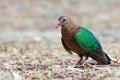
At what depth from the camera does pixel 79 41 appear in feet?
28.9

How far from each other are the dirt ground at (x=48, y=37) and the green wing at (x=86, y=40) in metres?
0.32

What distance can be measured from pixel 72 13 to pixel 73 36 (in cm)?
1565

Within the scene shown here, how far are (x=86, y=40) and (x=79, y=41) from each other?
182 millimetres

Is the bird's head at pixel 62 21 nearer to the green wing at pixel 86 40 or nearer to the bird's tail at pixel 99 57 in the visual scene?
the green wing at pixel 86 40

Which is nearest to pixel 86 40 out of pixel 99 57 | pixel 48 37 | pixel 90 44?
pixel 90 44

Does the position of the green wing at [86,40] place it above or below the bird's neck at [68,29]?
below

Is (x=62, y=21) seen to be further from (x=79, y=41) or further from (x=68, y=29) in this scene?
(x=79, y=41)

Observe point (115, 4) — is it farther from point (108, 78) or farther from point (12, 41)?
point (108, 78)

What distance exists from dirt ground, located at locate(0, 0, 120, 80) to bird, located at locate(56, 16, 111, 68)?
0.60ft

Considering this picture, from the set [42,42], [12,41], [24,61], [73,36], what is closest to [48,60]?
[24,61]

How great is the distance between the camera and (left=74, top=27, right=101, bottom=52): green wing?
347 inches

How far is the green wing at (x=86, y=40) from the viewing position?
28.9 feet

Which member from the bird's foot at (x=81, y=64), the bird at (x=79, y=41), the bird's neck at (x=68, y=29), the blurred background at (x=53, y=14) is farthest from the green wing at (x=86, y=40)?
the blurred background at (x=53, y=14)

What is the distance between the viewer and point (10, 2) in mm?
25266
